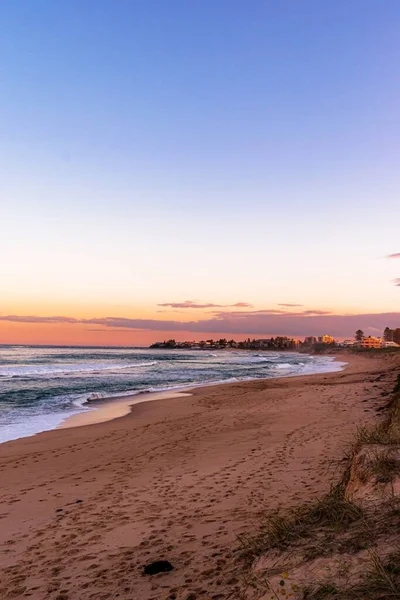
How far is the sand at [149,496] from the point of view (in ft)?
16.2

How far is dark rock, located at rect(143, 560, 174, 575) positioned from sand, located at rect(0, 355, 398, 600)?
86 millimetres

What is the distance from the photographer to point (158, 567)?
4957mm

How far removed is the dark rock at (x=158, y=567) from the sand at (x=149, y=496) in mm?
86

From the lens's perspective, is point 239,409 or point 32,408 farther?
point 32,408

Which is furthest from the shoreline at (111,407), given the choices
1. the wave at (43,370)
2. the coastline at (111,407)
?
the wave at (43,370)

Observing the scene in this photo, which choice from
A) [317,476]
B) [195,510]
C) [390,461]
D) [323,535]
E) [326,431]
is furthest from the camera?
[326,431]

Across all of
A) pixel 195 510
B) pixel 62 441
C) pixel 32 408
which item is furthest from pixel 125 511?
pixel 32 408

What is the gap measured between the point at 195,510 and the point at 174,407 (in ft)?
50.1

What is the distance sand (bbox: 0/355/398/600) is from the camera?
493 centimetres

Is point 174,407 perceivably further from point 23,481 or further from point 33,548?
point 33,548

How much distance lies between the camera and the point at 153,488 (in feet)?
27.2

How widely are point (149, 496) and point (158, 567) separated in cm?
294

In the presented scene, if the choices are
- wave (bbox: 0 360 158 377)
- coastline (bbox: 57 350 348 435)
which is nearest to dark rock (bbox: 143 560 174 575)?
coastline (bbox: 57 350 348 435)

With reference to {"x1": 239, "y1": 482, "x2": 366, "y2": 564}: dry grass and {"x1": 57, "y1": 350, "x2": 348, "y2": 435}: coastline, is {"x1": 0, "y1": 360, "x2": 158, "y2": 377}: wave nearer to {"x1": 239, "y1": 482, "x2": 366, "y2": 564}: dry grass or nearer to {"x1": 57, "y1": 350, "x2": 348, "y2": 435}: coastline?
{"x1": 57, "y1": 350, "x2": 348, "y2": 435}: coastline
